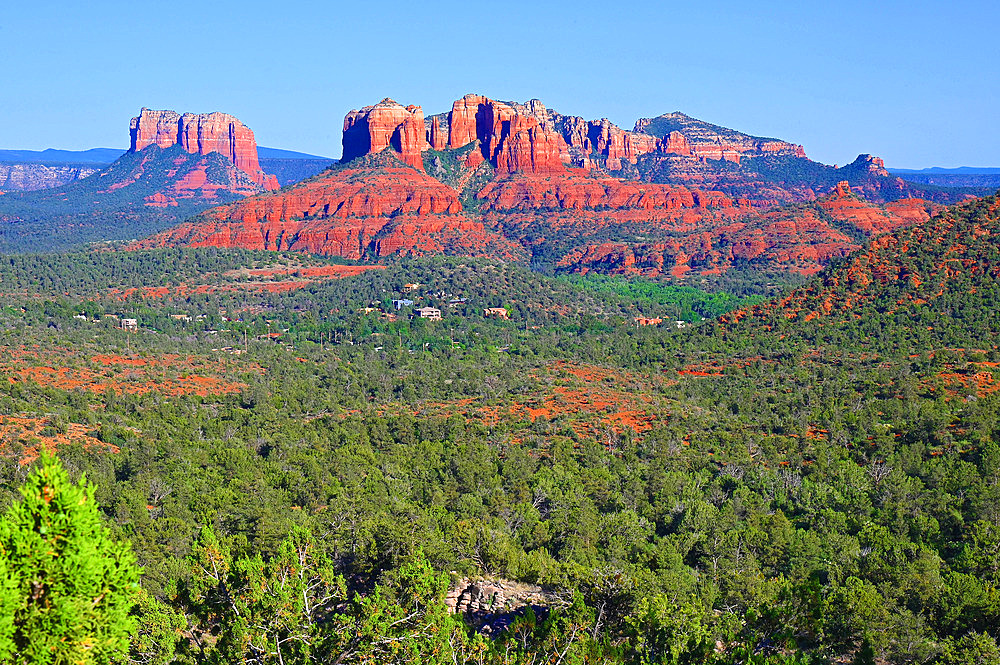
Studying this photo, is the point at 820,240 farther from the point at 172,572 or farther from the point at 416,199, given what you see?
the point at 172,572

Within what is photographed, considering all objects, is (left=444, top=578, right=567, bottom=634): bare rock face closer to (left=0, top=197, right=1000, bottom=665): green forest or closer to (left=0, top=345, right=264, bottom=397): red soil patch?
(left=0, top=197, right=1000, bottom=665): green forest

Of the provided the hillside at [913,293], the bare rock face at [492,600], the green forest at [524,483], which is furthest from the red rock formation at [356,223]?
the bare rock face at [492,600]

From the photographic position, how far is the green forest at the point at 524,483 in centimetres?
2505

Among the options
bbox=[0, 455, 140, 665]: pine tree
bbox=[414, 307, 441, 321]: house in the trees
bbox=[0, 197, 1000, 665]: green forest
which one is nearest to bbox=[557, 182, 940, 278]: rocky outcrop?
bbox=[414, 307, 441, 321]: house in the trees

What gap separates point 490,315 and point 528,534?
95.4 meters

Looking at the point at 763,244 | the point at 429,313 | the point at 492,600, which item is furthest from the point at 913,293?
the point at 763,244

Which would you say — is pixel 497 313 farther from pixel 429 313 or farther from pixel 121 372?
pixel 121 372

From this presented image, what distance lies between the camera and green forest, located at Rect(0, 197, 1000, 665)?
2505 centimetres

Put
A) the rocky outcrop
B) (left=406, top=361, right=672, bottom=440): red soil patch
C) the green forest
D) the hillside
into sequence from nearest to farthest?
the green forest
(left=406, top=361, right=672, bottom=440): red soil patch
the hillside
the rocky outcrop

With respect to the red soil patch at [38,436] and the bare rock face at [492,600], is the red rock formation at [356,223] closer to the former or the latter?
the red soil patch at [38,436]

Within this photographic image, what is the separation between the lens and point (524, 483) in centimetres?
4938

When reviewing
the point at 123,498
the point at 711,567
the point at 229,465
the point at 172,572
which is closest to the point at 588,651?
the point at 711,567

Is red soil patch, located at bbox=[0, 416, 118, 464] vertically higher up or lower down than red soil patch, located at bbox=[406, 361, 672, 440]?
higher up

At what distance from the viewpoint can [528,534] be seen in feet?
134
